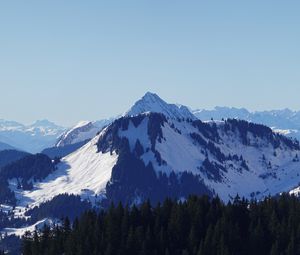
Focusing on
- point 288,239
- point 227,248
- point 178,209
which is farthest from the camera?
point 178,209

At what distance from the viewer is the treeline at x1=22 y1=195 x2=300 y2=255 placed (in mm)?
158875

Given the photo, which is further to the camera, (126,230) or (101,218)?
(101,218)

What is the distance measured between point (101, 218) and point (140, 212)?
10.4 metres

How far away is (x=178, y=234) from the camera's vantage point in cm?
16762

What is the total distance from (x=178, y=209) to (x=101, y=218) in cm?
2162

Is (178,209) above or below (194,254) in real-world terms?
above

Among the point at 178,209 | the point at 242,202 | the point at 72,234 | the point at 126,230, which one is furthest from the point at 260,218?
the point at 72,234

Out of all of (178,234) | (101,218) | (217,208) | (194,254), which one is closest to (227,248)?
Result: (194,254)

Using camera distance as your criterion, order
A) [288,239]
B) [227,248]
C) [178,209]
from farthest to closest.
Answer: [178,209]
[288,239]
[227,248]

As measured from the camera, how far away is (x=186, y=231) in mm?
169250

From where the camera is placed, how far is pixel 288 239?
161 m

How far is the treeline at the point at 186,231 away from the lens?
158875 mm

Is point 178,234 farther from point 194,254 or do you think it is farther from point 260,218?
point 260,218

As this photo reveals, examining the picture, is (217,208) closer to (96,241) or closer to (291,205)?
(291,205)
